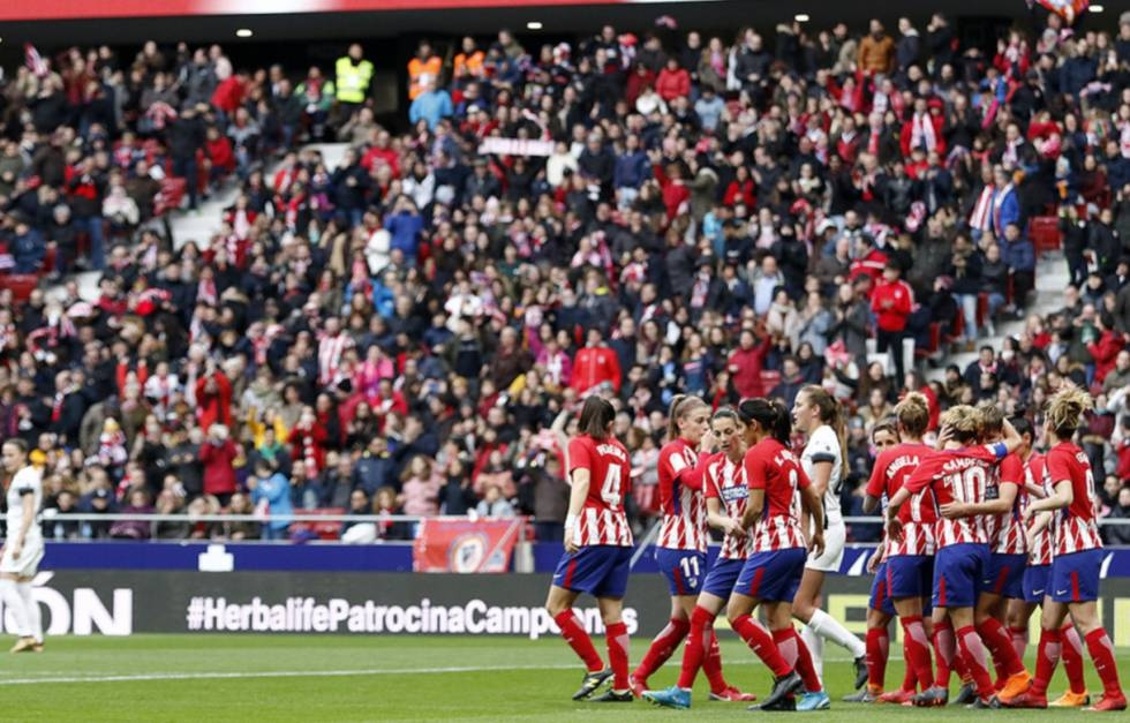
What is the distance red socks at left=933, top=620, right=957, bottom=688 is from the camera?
15.4m

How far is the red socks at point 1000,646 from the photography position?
15.3m

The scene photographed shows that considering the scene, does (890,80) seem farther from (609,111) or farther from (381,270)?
(381,270)

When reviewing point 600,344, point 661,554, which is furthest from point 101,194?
point 661,554

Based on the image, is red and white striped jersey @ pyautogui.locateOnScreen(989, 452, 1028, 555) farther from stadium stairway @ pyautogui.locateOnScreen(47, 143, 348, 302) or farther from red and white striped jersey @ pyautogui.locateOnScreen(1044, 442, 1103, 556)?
stadium stairway @ pyautogui.locateOnScreen(47, 143, 348, 302)

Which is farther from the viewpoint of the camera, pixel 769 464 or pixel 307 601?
pixel 307 601

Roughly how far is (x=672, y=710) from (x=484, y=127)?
21307 millimetres

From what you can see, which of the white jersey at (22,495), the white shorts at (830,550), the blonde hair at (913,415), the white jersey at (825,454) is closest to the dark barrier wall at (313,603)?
the white jersey at (22,495)

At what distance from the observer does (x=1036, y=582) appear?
51.3ft

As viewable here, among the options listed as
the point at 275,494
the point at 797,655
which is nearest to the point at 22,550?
the point at 275,494

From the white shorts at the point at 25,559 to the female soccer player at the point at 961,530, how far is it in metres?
10.6

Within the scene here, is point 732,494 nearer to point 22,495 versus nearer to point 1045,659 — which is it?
point 1045,659

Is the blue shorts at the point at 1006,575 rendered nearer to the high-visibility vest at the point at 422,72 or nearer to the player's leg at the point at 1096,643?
the player's leg at the point at 1096,643

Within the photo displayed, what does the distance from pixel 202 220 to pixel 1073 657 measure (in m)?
24.1

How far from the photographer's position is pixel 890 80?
3300cm
